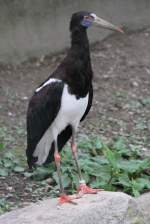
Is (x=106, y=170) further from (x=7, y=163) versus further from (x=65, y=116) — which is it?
(x=65, y=116)

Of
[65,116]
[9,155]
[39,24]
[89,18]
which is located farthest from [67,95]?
[39,24]

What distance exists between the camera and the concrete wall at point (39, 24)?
9773 millimetres

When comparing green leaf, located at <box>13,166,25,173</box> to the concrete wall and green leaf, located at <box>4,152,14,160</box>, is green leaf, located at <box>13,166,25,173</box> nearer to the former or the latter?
green leaf, located at <box>4,152,14,160</box>

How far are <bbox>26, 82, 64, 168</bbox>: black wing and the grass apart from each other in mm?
825

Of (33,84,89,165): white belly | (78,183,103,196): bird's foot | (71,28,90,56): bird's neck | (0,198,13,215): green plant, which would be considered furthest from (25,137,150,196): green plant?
(71,28,90,56): bird's neck

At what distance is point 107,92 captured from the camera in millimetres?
9523

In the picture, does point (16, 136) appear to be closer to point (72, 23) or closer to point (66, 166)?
point (66, 166)

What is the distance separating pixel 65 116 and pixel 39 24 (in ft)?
14.4

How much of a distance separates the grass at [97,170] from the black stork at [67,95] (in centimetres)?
92

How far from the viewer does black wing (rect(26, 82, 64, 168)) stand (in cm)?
575

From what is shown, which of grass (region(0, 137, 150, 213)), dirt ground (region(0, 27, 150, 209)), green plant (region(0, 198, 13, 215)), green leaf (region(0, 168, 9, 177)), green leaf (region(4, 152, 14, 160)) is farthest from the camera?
dirt ground (region(0, 27, 150, 209))

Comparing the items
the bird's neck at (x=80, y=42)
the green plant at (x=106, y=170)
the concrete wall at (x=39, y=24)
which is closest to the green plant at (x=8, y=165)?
the green plant at (x=106, y=170)

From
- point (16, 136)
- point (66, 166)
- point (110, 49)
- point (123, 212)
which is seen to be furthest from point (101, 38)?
point (123, 212)

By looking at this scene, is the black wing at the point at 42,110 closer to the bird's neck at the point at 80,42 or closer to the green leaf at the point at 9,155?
the bird's neck at the point at 80,42
